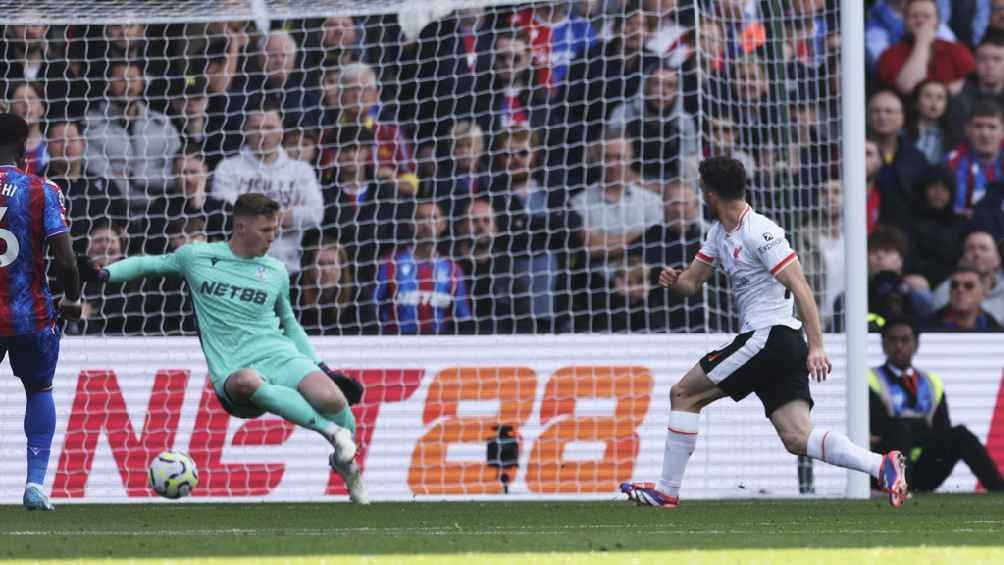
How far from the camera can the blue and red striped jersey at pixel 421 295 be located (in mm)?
10969

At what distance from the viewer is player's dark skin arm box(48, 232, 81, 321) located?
320 inches

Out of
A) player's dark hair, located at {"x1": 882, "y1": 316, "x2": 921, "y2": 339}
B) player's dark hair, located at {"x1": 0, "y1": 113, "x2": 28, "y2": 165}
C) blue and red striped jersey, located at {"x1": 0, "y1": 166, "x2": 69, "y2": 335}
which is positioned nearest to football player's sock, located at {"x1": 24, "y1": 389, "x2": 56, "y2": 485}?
blue and red striped jersey, located at {"x1": 0, "y1": 166, "x2": 69, "y2": 335}

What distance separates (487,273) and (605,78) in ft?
4.86

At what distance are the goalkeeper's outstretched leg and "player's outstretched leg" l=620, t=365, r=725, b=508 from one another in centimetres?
152

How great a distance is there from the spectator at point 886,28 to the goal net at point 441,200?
635 millimetres

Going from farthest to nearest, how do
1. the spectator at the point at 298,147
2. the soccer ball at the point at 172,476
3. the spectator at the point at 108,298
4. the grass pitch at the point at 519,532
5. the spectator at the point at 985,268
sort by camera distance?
the spectator at the point at 985,268, the spectator at the point at 298,147, the spectator at the point at 108,298, the soccer ball at the point at 172,476, the grass pitch at the point at 519,532

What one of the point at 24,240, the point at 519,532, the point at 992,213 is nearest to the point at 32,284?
the point at 24,240

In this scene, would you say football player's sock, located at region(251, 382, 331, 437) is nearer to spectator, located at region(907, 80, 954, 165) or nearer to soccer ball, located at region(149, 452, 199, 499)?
soccer ball, located at region(149, 452, 199, 499)

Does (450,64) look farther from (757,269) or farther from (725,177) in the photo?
(757,269)

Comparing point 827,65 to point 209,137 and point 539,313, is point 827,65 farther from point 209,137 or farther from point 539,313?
point 209,137

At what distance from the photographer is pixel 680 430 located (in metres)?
8.40

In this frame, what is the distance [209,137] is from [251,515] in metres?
3.93

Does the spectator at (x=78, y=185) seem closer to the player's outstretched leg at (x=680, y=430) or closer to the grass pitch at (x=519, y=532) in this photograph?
the grass pitch at (x=519, y=532)

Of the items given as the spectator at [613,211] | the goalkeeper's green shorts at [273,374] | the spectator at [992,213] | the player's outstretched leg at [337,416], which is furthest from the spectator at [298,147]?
the spectator at [992,213]
